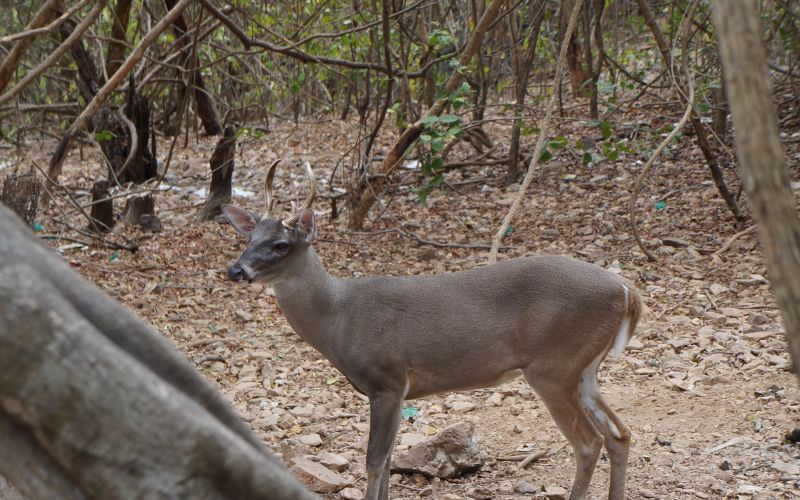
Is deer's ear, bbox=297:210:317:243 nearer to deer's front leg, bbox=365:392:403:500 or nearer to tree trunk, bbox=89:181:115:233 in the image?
deer's front leg, bbox=365:392:403:500

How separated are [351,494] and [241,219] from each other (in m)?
1.72

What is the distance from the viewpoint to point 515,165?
1019 cm

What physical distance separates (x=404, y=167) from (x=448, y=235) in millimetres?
1916

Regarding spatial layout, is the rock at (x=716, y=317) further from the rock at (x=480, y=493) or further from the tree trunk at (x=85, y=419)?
the tree trunk at (x=85, y=419)

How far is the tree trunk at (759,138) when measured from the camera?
1584 millimetres

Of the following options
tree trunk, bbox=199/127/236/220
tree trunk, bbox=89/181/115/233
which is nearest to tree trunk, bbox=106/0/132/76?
tree trunk, bbox=199/127/236/220

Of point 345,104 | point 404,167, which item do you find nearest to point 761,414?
point 404,167

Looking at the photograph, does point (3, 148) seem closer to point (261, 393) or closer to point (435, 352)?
point (261, 393)

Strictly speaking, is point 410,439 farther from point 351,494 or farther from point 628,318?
point 628,318

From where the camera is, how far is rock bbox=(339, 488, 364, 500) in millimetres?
4965

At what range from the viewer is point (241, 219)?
5.47 metres

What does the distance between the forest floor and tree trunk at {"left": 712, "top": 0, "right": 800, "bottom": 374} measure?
3.36 m

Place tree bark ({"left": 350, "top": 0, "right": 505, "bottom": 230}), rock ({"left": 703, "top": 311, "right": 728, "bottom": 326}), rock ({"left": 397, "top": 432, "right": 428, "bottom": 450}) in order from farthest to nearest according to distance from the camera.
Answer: tree bark ({"left": 350, "top": 0, "right": 505, "bottom": 230}) < rock ({"left": 703, "top": 311, "right": 728, "bottom": 326}) < rock ({"left": 397, "top": 432, "right": 428, "bottom": 450})

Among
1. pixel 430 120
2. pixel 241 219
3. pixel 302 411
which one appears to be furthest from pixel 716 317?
pixel 241 219
